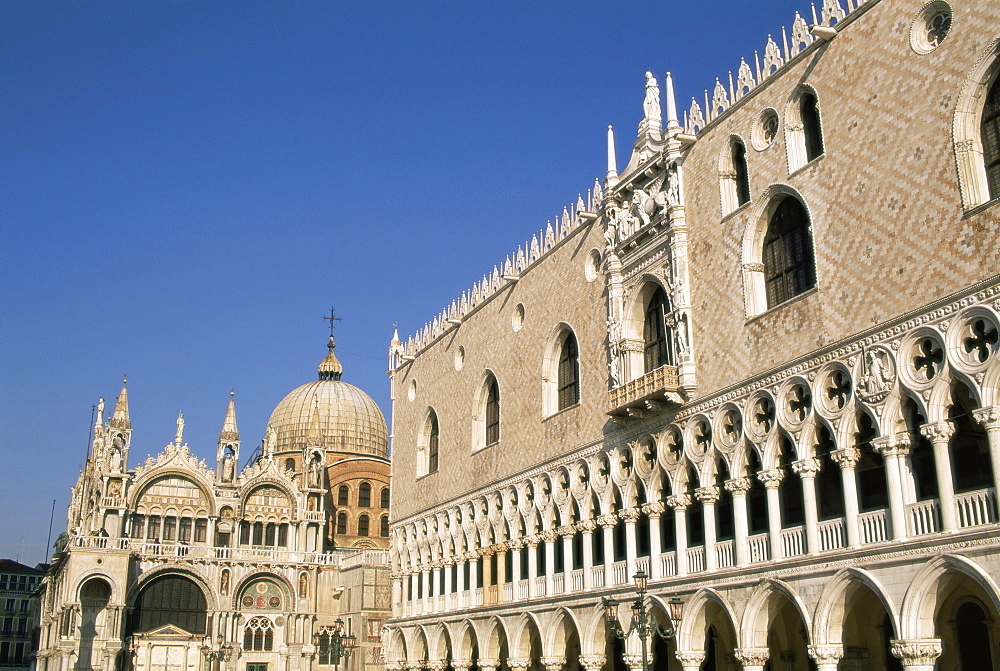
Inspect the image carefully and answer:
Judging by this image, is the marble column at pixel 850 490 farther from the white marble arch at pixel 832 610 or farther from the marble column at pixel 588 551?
the marble column at pixel 588 551

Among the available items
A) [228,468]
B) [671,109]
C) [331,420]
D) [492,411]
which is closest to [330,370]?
[331,420]

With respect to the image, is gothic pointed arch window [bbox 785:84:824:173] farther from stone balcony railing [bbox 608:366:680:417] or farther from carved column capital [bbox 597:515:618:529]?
carved column capital [bbox 597:515:618:529]

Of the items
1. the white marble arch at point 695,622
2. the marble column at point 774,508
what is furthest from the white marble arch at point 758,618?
the white marble arch at point 695,622

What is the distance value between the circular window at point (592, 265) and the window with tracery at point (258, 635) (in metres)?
21.2

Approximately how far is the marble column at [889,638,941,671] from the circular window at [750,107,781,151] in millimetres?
8943

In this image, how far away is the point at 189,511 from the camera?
128 feet

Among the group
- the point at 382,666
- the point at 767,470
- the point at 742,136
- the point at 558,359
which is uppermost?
the point at 742,136

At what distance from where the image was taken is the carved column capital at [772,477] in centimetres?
1797

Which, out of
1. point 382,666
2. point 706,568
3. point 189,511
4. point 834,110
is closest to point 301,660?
point 382,666

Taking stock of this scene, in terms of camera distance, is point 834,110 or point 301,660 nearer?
point 834,110

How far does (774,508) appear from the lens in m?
17.9

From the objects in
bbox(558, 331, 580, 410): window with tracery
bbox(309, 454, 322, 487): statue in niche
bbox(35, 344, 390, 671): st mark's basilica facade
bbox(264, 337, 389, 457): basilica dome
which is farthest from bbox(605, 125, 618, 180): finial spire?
bbox(264, 337, 389, 457): basilica dome

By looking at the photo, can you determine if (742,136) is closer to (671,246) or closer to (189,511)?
(671,246)

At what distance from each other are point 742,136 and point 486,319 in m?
12.5
